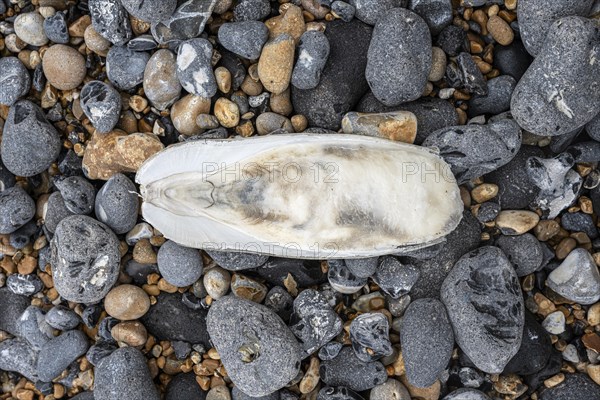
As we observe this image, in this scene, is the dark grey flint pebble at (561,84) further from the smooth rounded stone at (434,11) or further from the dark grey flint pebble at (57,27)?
the dark grey flint pebble at (57,27)

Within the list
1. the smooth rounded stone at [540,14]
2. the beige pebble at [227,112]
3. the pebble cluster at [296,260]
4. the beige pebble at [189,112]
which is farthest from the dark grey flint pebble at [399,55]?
the beige pebble at [189,112]

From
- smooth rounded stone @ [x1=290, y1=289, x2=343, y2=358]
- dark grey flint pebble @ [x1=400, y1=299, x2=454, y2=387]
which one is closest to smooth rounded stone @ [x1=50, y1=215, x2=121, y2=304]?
smooth rounded stone @ [x1=290, y1=289, x2=343, y2=358]

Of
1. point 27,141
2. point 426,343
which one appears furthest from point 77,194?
point 426,343

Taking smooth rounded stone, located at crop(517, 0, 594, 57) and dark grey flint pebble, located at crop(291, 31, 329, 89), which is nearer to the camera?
smooth rounded stone, located at crop(517, 0, 594, 57)

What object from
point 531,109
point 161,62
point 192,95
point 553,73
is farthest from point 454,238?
point 161,62

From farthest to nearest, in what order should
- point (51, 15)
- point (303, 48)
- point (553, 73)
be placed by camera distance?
point (51, 15) < point (303, 48) < point (553, 73)

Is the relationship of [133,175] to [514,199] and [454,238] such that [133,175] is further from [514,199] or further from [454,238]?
[514,199]

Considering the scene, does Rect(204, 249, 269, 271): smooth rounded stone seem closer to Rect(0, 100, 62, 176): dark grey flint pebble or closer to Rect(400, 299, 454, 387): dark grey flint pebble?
Rect(400, 299, 454, 387): dark grey flint pebble
